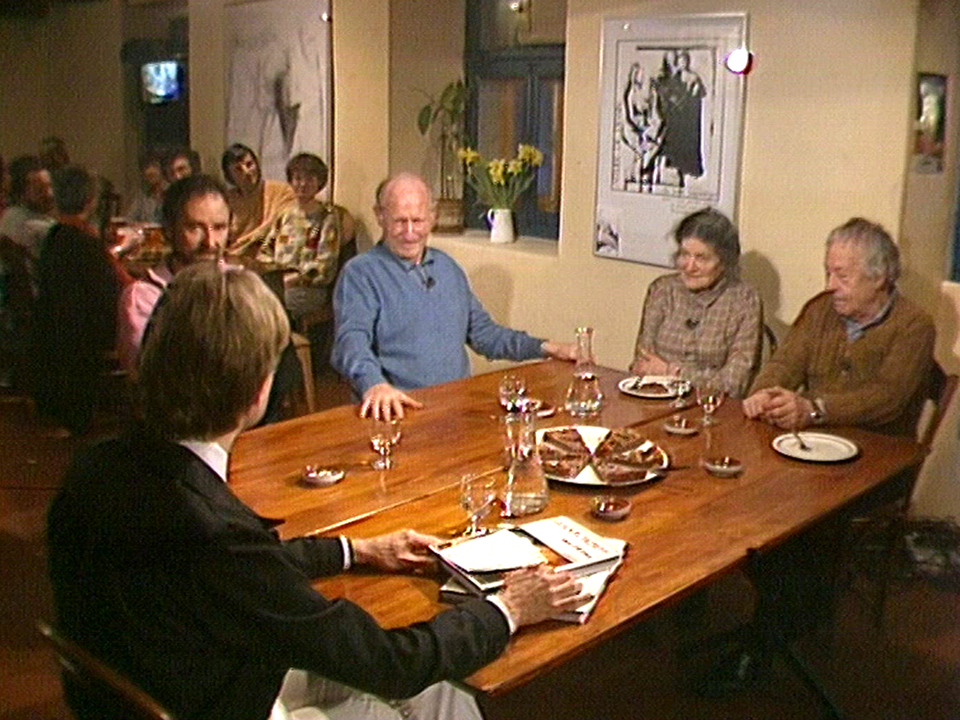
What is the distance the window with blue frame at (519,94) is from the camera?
14.9 ft

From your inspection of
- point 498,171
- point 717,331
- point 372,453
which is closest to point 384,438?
point 372,453

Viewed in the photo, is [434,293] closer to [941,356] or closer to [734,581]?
[734,581]

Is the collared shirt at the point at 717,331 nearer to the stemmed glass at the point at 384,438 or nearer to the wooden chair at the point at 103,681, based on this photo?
the stemmed glass at the point at 384,438

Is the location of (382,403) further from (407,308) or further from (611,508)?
(611,508)

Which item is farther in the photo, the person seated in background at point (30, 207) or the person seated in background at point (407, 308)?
the person seated in background at point (30, 207)

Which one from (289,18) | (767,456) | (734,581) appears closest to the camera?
(767,456)

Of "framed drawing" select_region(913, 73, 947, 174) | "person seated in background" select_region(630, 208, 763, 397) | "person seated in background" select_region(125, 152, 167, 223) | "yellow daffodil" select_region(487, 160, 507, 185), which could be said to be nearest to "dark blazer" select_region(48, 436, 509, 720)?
"person seated in background" select_region(630, 208, 763, 397)

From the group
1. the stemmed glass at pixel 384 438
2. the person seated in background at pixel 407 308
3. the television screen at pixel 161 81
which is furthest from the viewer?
the television screen at pixel 161 81

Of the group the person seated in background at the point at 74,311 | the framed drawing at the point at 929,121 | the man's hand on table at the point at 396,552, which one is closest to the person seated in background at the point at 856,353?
the framed drawing at the point at 929,121

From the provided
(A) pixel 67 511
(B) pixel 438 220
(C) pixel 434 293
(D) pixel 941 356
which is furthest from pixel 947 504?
(A) pixel 67 511

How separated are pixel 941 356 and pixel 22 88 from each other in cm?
270

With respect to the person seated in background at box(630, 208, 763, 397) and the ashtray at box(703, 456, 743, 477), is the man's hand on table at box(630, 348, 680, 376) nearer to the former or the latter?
the person seated in background at box(630, 208, 763, 397)

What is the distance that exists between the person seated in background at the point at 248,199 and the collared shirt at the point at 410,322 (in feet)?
3.78

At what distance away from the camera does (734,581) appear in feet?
10.7
